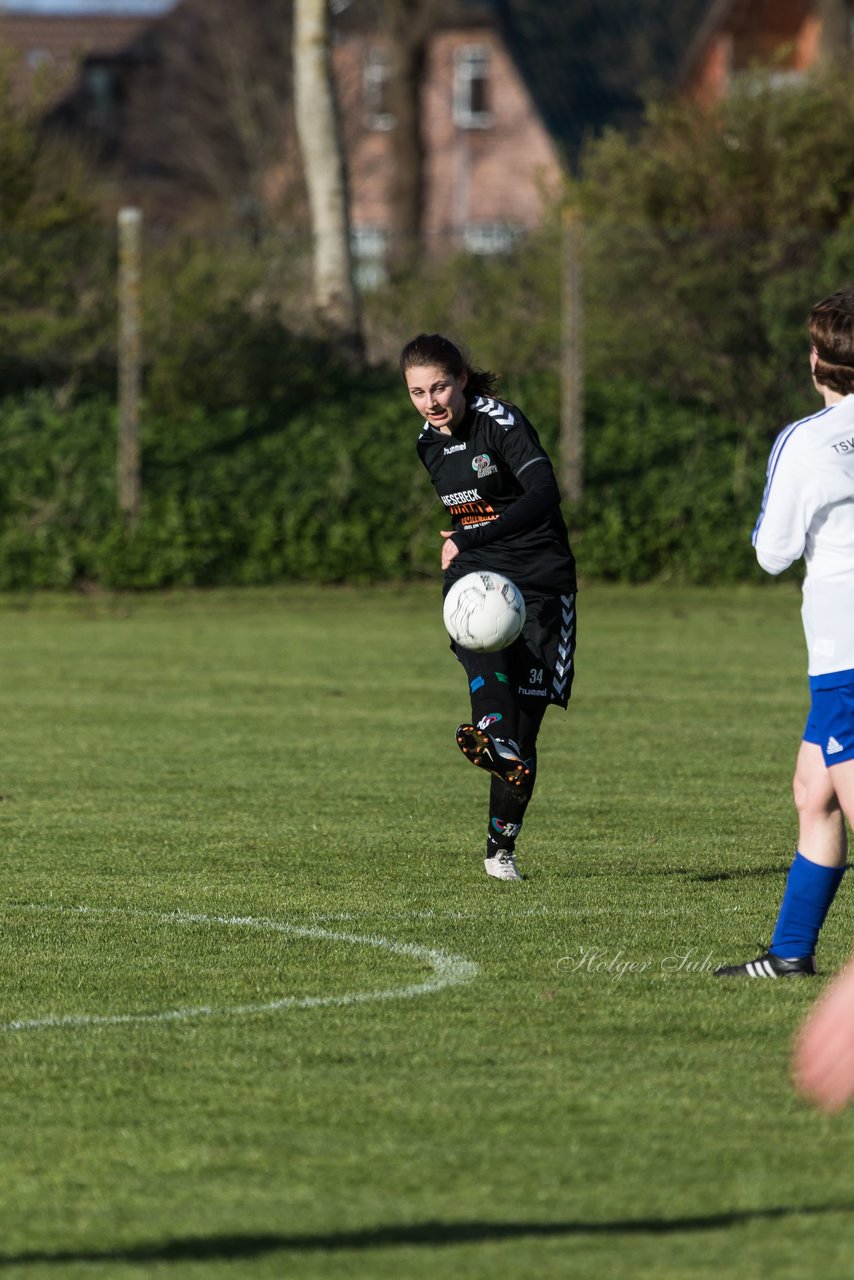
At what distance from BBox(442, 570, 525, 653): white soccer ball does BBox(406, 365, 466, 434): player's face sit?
63cm

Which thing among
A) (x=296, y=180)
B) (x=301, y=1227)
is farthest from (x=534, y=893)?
(x=296, y=180)

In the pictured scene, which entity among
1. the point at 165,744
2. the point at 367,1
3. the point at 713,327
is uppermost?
the point at 367,1

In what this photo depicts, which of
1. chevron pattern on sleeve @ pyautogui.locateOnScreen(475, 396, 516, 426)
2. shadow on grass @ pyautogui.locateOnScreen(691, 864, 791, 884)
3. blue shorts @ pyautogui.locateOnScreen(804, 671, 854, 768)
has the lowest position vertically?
shadow on grass @ pyautogui.locateOnScreen(691, 864, 791, 884)

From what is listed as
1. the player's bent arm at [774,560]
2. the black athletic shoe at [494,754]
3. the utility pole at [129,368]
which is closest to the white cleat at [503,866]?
the black athletic shoe at [494,754]

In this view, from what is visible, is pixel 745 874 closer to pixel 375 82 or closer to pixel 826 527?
pixel 826 527

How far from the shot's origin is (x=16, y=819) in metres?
9.21

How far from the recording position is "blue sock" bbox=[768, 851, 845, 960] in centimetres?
615

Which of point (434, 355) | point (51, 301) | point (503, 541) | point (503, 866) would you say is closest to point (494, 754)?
point (503, 866)

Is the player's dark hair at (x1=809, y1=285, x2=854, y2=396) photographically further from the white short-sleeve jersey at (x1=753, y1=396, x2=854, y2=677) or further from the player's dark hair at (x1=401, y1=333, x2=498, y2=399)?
the player's dark hair at (x1=401, y1=333, x2=498, y2=399)

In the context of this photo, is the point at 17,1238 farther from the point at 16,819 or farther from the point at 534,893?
the point at 16,819

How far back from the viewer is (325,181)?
75.1 ft

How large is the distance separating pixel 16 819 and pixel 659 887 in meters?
3.04

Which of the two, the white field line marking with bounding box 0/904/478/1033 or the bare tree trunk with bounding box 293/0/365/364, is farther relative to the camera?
the bare tree trunk with bounding box 293/0/365/364

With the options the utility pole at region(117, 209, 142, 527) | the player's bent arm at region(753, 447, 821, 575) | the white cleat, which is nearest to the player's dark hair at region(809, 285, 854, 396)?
the player's bent arm at region(753, 447, 821, 575)
